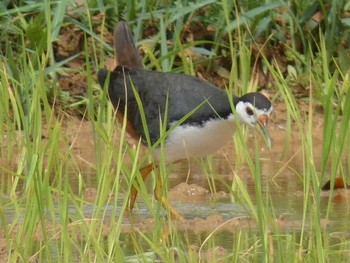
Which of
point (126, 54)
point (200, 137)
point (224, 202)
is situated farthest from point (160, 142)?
point (126, 54)

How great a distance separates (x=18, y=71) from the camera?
8.30m

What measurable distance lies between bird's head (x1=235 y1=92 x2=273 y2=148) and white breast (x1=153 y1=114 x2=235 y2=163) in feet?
0.28

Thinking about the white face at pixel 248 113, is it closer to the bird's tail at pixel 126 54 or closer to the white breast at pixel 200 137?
the white breast at pixel 200 137

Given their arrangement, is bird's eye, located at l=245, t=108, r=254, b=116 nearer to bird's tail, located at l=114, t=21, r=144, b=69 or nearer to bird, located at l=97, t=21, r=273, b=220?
bird, located at l=97, t=21, r=273, b=220

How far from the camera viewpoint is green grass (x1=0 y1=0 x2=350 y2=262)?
16.1ft

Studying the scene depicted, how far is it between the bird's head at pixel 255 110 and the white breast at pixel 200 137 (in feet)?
0.28

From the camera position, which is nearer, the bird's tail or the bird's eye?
the bird's eye

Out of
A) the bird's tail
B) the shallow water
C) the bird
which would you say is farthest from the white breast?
the bird's tail

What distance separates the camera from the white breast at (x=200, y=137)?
6.67 meters

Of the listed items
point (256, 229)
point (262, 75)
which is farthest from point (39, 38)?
point (256, 229)

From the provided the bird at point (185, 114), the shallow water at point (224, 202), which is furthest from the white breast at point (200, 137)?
the shallow water at point (224, 202)

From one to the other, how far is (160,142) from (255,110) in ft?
4.50

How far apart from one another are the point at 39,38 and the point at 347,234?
3.77 meters

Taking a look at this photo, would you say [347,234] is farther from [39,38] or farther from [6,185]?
[39,38]
